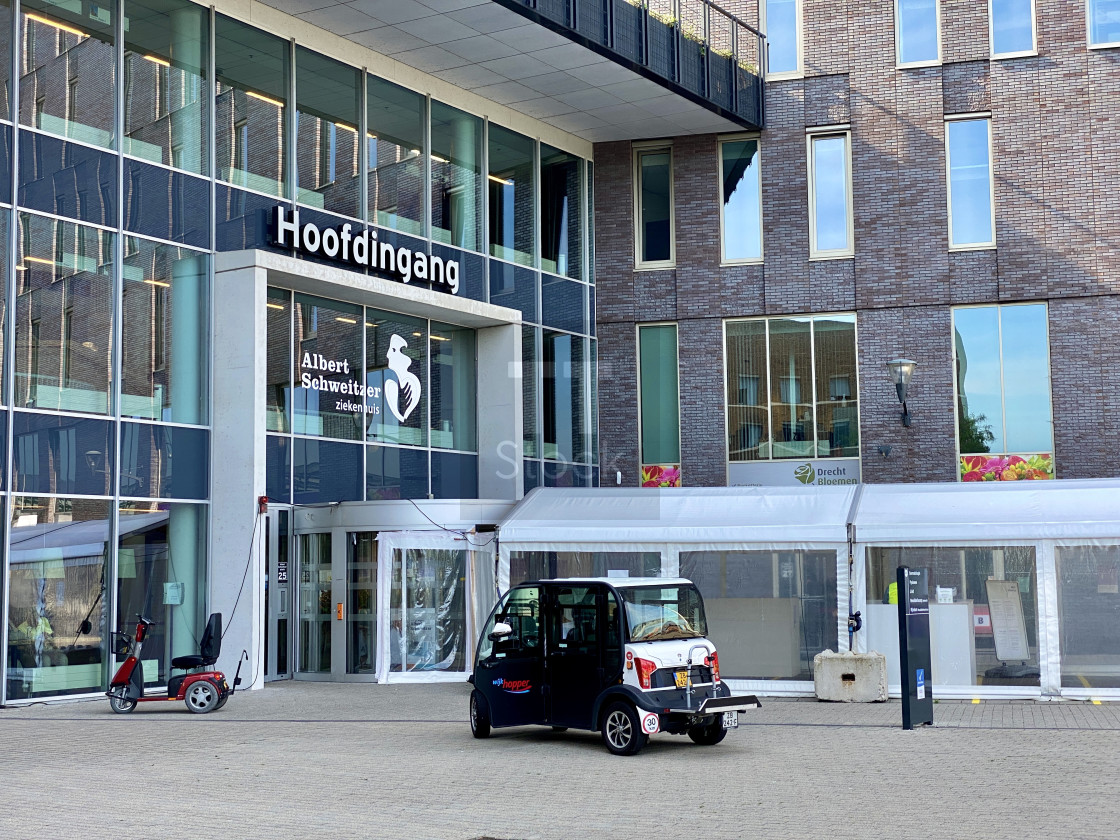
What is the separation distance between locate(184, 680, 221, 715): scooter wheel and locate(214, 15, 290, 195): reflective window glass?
280 inches

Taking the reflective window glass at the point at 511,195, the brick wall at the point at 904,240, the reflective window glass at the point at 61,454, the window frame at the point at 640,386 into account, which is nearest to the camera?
the reflective window glass at the point at 61,454

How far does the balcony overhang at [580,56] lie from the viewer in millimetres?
20250

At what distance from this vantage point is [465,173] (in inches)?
931

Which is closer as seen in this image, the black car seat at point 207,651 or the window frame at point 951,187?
the black car seat at point 207,651

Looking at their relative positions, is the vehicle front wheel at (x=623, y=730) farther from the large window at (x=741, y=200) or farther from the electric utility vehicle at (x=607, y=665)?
the large window at (x=741, y=200)

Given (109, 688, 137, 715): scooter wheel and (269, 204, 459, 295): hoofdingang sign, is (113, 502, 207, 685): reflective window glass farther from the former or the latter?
(269, 204, 459, 295): hoofdingang sign

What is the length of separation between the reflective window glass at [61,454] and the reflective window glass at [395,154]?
6.16m

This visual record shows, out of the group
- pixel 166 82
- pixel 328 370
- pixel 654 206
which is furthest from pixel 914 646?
pixel 654 206

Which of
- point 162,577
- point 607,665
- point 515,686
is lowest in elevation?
point 515,686

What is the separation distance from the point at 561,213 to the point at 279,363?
7.87 meters

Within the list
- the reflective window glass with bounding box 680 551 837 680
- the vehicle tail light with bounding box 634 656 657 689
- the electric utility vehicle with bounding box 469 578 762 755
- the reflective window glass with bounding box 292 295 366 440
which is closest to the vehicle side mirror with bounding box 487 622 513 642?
the electric utility vehicle with bounding box 469 578 762 755

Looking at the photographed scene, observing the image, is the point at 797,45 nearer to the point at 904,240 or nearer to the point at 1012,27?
the point at 1012,27

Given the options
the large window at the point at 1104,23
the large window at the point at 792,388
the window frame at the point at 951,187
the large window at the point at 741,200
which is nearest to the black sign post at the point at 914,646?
the large window at the point at 792,388

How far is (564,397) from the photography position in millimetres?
25547
